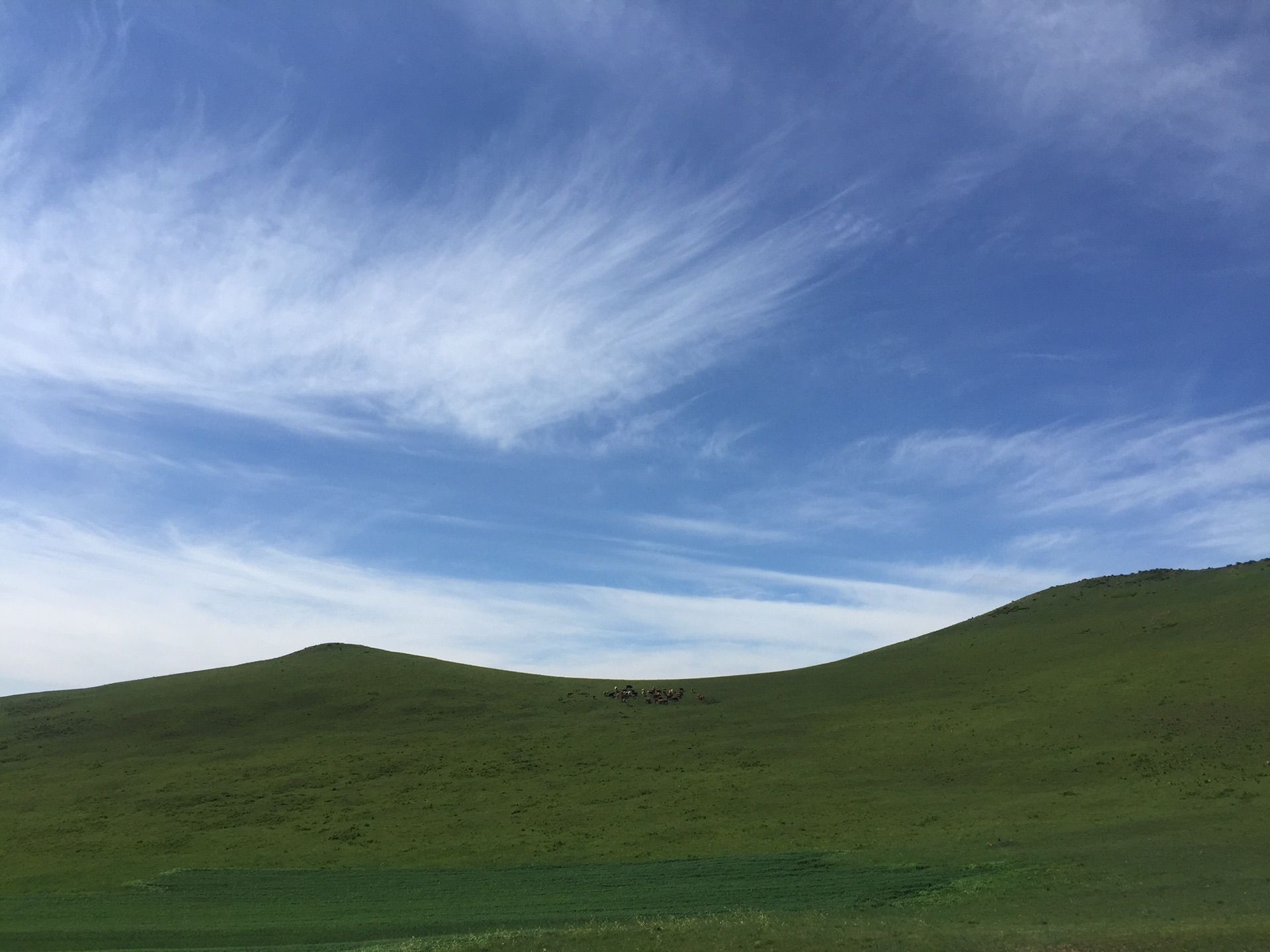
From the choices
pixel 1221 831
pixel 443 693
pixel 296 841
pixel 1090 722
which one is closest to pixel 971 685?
pixel 1090 722

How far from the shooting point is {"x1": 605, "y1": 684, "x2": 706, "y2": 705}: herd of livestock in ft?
249

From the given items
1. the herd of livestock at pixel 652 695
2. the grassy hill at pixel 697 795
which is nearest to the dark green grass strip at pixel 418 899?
→ the grassy hill at pixel 697 795

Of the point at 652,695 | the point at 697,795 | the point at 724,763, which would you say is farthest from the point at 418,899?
the point at 652,695

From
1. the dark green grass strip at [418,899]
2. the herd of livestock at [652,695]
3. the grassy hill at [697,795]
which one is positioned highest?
the herd of livestock at [652,695]

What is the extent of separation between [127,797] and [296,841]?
55.4ft

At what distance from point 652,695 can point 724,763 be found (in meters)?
22.8

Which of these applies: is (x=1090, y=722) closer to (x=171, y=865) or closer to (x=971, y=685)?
(x=971, y=685)

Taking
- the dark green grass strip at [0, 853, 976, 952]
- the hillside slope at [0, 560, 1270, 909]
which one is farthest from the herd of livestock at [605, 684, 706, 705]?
the dark green grass strip at [0, 853, 976, 952]

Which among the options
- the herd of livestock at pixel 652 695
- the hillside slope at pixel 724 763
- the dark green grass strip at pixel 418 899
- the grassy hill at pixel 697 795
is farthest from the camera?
the herd of livestock at pixel 652 695

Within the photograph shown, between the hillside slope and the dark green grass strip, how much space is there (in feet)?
6.88

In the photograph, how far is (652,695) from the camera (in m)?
77.2

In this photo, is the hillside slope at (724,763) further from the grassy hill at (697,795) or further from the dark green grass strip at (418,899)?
the dark green grass strip at (418,899)

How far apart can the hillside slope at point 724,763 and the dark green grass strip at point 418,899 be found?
2.10 m

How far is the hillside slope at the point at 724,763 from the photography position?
3766 centimetres
